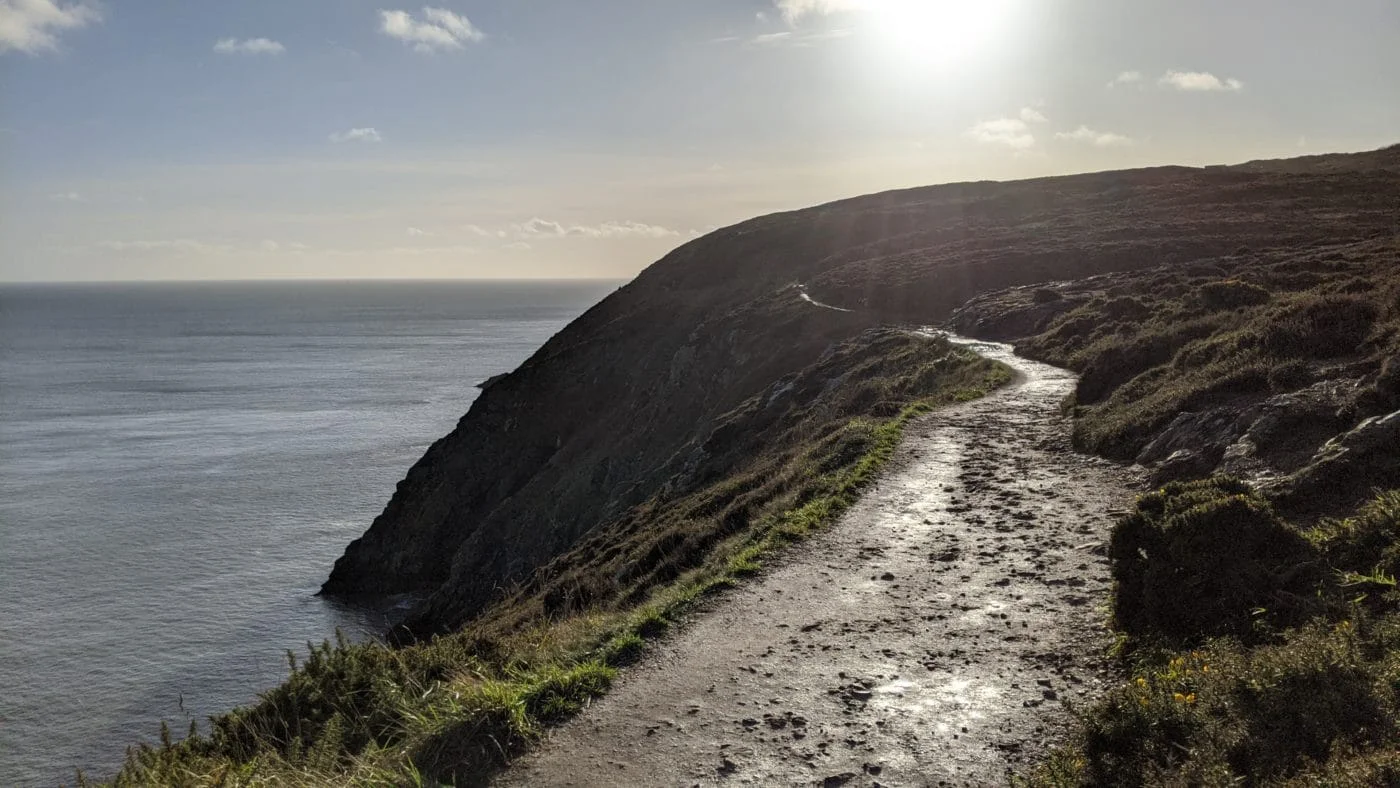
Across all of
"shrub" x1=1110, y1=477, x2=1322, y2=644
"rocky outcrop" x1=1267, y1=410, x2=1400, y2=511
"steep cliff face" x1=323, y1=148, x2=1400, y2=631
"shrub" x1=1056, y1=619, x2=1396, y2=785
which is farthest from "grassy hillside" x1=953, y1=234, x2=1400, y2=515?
"steep cliff face" x1=323, y1=148, x2=1400, y2=631

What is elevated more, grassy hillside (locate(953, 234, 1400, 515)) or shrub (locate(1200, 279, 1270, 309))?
shrub (locate(1200, 279, 1270, 309))

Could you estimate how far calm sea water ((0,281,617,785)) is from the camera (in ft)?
107

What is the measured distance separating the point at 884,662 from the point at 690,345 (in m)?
51.5

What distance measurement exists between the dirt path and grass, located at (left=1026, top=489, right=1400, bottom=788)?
71 centimetres

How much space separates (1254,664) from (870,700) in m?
3.37

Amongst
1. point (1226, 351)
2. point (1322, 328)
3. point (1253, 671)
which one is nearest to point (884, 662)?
point (1253, 671)

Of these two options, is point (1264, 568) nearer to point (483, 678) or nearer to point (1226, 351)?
point (483, 678)

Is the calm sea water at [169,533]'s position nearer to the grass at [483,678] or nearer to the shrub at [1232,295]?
the grass at [483,678]

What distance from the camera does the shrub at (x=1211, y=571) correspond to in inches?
316

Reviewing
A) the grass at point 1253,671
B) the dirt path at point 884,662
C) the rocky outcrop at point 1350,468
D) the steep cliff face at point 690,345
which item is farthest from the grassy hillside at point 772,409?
the dirt path at point 884,662

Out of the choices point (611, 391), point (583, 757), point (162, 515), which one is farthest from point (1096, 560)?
point (162, 515)

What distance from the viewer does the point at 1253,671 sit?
6414 mm

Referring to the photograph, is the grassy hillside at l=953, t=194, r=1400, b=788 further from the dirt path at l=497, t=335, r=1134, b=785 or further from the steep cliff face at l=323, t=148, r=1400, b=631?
the steep cliff face at l=323, t=148, r=1400, b=631

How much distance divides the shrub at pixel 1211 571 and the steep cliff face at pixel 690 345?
24.3 meters
